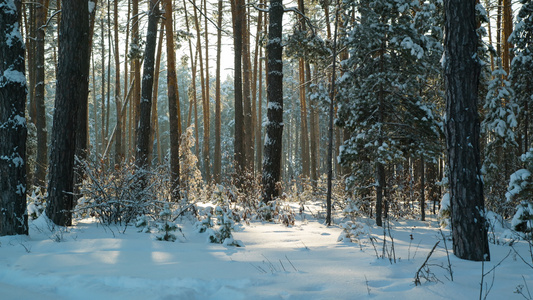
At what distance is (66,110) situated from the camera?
5727 millimetres

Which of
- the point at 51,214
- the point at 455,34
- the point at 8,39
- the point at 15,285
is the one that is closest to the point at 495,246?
the point at 455,34

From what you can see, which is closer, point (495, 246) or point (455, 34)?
point (455, 34)

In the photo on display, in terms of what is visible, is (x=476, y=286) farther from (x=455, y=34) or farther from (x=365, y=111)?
(x=365, y=111)

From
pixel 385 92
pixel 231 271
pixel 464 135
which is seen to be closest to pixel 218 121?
pixel 385 92

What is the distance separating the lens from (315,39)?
31.8 feet

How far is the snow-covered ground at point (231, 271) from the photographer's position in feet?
8.95

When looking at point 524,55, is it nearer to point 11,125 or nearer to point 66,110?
point 66,110

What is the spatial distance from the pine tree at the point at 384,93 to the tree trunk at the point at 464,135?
3.90m

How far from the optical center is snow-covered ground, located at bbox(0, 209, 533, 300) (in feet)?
8.95

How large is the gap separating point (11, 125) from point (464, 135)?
572 centimetres

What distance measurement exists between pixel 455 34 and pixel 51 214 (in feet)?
20.7

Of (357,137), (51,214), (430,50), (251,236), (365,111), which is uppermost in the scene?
(430,50)

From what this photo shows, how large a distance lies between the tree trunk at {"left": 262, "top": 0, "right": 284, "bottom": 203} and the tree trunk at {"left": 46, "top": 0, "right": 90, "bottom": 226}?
434 cm

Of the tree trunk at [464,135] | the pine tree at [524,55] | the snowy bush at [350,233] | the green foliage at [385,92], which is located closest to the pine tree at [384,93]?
the green foliage at [385,92]
